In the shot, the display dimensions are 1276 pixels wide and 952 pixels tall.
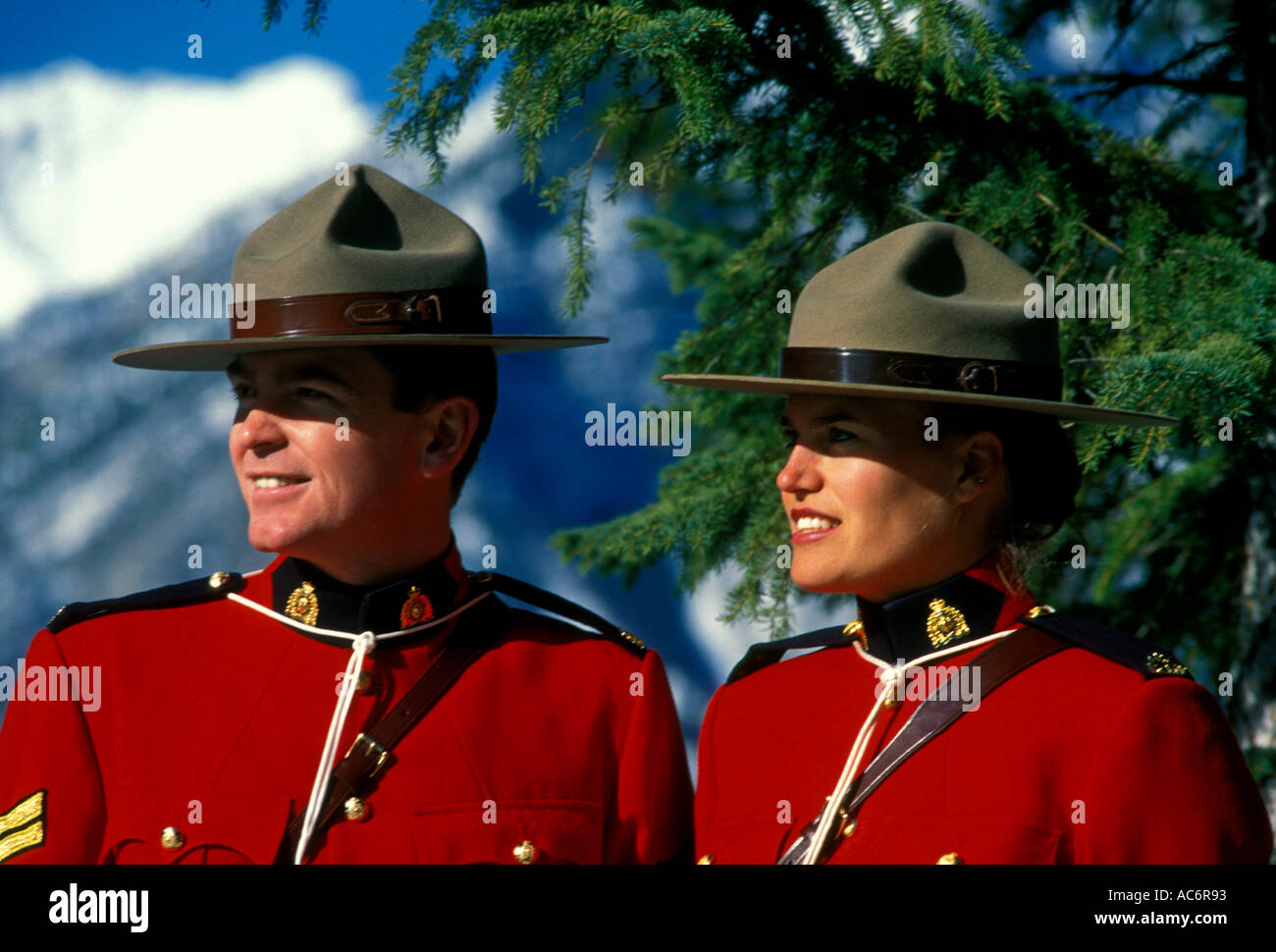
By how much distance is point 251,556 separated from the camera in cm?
396

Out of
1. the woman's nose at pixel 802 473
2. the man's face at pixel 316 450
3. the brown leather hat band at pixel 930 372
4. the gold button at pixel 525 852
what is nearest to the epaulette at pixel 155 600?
the man's face at pixel 316 450

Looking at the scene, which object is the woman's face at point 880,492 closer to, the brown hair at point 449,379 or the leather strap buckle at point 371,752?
the brown hair at point 449,379

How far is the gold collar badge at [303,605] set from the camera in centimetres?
277

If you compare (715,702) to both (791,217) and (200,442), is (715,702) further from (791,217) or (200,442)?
(200,442)

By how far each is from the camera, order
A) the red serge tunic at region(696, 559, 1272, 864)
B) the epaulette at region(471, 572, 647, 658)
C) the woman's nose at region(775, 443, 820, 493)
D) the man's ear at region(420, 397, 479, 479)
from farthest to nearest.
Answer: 1. the epaulette at region(471, 572, 647, 658)
2. the man's ear at region(420, 397, 479, 479)
3. the woman's nose at region(775, 443, 820, 493)
4. the red serge tunic at region(696, 559, 1272, 864)

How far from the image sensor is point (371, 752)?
2631 mm

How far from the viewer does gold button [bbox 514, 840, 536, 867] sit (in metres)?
2.63

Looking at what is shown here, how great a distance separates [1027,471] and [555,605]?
935 mm

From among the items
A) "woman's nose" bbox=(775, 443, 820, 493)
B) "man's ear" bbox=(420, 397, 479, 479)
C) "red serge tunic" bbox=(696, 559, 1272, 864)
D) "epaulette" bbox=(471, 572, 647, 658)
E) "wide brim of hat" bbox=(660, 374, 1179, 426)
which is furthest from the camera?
"epaulette" bbox=(471, 572, 647, 658)

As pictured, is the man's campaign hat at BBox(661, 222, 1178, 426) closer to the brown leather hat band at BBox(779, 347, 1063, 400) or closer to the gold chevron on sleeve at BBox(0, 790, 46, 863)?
the brown leather hat band at BBox(779, 347, 1063, 400)

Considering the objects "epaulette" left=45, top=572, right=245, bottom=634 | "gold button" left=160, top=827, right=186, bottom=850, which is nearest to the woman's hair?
"epaulette" left=45, top=572, right=245, bottom=634

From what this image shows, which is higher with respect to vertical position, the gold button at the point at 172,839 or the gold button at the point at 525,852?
the gold button at the point at 172,839

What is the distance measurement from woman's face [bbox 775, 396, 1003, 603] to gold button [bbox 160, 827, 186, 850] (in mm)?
1142
